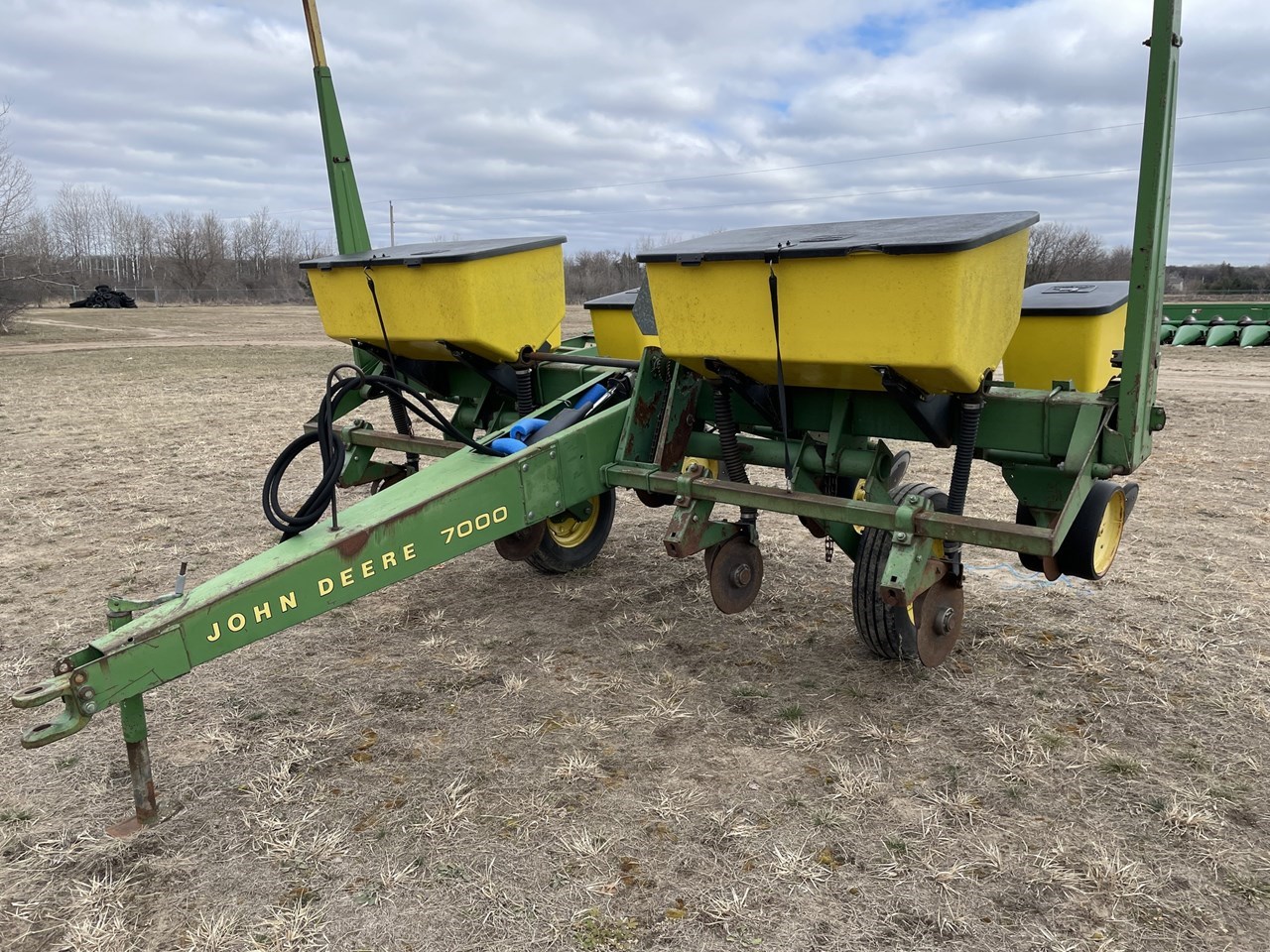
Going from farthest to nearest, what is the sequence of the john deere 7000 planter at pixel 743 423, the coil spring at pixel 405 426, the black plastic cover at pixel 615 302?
the black plastic cover at pixel 615 302, the coil spring at pixel 405 426, the john deere 7000 planter at pixel 743 423

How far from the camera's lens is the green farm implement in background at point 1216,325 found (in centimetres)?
1550

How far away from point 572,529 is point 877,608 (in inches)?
71.8

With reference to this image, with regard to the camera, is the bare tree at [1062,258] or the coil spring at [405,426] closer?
the coil spring at [405,426]

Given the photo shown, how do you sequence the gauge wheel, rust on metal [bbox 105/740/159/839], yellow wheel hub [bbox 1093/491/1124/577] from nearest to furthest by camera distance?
rust on metal [bbox 105/740/159/839], the gauge wheel, yellow wheel hub [bbox 1093/491/1124/577]

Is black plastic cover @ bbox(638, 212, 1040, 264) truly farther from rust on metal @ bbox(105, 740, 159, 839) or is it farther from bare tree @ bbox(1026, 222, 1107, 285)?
bare tree @ bbox(1026, 222, 1107, 285)

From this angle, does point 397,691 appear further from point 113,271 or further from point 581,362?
point 113,271

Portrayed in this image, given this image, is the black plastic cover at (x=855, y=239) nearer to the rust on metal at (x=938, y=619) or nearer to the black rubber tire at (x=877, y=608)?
the black rubber tire at (x=877, y=608)

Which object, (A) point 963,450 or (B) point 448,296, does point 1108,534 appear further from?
(B) point 448,296

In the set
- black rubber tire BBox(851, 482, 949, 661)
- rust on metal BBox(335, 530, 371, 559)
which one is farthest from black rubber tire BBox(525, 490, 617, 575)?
rust on metal BBox(335, 530, 371, 559)

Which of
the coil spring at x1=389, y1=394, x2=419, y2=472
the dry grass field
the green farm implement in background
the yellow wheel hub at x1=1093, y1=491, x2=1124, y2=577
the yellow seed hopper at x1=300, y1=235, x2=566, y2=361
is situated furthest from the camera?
the green farm implement in background

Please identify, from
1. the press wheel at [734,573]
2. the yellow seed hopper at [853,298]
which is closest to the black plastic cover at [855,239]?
the yellow seed hopper at [853,298]

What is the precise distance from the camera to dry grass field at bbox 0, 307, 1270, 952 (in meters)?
2.38

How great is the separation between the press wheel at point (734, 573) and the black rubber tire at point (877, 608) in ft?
1.25

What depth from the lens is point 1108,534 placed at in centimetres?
361
